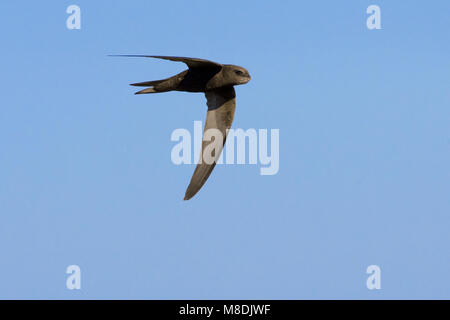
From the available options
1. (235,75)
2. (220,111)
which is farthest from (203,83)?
(220,111)

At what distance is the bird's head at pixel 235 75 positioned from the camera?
13688 mm

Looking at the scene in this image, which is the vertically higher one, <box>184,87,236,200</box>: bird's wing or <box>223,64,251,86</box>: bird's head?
<box>223,64,251,86</box>: bird's head

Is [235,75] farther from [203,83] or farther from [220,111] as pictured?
[220,111]

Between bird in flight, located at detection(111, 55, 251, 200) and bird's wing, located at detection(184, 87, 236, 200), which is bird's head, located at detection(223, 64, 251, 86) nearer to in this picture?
bird in flight, located at detection(111, 55, 251, 200)

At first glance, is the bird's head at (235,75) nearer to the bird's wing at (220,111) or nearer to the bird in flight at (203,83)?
the bird in flight at (203,83)

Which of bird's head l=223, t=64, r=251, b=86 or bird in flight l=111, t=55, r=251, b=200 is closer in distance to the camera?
bird in flight l=111, t=55, r=251, b=200

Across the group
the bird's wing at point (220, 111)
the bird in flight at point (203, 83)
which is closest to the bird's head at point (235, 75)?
the bird in flight at point (203, 83)

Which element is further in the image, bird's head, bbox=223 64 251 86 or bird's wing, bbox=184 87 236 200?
bird's wing, bbox=184 87 236 200

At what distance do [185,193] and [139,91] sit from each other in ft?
6.15

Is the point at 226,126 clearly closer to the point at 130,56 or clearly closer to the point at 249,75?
the point at 249,75

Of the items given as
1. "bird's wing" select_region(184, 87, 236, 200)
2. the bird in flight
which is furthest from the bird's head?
"bird's wing" select_region(184, 87, 236, 200)

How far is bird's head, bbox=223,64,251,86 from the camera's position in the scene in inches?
539
